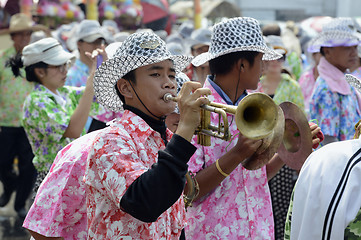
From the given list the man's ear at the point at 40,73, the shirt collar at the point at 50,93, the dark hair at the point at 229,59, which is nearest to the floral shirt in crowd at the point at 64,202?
the dark hair at the point at 229,59

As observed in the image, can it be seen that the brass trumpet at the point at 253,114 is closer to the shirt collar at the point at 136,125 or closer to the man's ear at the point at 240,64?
the shirt collar at the point at 136,125

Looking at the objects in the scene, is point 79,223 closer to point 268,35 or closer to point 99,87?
point 99,87

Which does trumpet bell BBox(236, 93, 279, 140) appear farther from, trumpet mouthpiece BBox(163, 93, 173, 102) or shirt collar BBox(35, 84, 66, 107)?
shirt collar BBox(35, 84, 66, 107)

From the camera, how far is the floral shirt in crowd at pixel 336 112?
18.1 feet

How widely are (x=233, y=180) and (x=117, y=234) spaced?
3.36ft

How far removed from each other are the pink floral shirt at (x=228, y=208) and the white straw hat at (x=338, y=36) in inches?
114

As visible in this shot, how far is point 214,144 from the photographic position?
3.49m

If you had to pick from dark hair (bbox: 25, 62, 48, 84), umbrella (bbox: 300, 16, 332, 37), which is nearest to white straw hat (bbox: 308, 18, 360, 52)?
dark hair (bbox: 25, 62, 48, 84)

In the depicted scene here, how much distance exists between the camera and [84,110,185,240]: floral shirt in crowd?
101 inches

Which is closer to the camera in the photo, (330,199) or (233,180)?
(330,199)

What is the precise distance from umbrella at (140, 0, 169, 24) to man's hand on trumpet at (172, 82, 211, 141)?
1492 centimetres

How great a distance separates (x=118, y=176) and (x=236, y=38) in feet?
4.78

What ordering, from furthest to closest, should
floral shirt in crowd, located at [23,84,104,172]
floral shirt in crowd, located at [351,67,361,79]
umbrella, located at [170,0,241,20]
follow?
umbrella, located at [170,0,241,20]
floral shirt in crowd, located at [351,67,361,79]
floral shirt in crowd, located at [23,84,104,172]

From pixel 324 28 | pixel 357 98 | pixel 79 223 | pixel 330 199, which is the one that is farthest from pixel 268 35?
pixel 330 199
